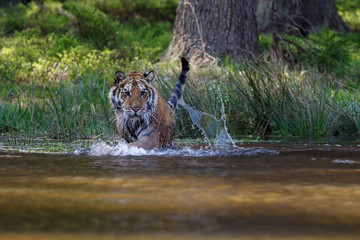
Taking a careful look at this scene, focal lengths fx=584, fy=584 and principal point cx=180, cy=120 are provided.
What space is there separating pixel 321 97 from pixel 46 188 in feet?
17.1

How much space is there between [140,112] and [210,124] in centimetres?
177

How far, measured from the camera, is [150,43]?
16219 millimetres

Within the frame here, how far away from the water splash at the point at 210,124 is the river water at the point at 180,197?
6.25 ft

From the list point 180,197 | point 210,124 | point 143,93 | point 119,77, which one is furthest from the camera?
point 210,124

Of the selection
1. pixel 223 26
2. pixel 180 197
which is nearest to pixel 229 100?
pixel 223 26

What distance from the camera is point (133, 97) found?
636 centimetres

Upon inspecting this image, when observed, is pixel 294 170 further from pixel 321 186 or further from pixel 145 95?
pixel 145 95

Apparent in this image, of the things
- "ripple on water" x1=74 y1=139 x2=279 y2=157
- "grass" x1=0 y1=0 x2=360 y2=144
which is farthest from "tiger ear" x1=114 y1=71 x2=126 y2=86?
"ripple on water" x1=74 y1=139 x2=279 y2=157

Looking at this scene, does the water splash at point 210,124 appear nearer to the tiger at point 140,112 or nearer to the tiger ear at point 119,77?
the tiger at point 140,112

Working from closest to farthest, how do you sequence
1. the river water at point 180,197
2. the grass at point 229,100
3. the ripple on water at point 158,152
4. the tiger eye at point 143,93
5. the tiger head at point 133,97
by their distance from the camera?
the river water at point 180,197 → the ripple on water at point 158,152 → the tiger head at point 133,97 → the tiger eye at point 143,93 → the grass at point 229,100

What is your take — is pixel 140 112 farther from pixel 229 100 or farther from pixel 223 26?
pixel 223 26

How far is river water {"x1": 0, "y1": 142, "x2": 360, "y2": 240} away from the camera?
8.93 ft

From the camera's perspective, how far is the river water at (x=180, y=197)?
8.93 feet

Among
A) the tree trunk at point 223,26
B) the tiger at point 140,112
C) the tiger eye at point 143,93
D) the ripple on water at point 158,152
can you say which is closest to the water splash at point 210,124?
the tiger at point 140,112
